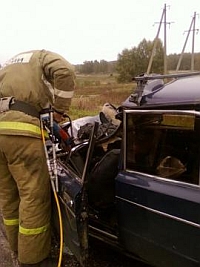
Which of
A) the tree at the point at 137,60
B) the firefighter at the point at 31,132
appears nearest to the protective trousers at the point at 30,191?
the firefighter at the point at 31,132

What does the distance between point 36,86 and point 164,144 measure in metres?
1.13

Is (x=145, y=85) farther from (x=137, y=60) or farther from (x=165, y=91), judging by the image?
(x=137, y=60)

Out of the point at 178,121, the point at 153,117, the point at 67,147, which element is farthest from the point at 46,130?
the point at 178,121

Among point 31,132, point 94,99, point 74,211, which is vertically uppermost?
point 31,132

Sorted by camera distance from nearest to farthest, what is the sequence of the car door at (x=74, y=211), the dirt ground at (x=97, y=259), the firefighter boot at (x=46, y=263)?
the car door at (x=74, y=211) → the firefighter boot at (x=46, y=263) → the dirt ground at (x=97, y=259)

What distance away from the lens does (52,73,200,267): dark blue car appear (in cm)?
237

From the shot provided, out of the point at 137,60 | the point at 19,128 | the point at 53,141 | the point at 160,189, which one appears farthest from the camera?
the point at 137,60

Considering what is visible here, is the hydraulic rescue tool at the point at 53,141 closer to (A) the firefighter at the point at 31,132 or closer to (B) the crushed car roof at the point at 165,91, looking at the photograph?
(A) the firefighter at the point at 31,132

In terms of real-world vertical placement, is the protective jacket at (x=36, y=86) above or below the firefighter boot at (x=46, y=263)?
above

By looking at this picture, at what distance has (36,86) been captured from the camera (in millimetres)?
3045

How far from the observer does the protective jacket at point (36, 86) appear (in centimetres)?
299

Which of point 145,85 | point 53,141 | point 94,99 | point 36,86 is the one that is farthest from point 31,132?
point 94,99

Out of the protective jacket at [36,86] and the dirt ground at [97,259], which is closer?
the protective jacket at [36,86]

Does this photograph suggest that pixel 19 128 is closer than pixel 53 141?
Yes
